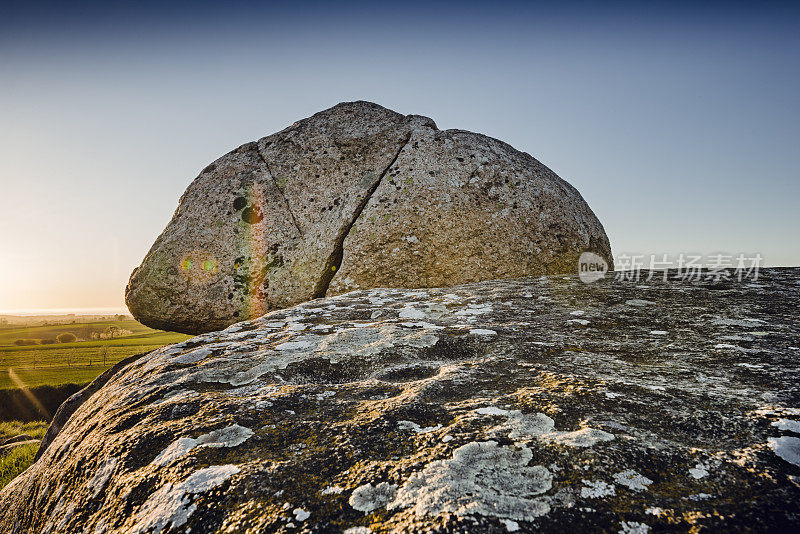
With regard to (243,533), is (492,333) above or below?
above

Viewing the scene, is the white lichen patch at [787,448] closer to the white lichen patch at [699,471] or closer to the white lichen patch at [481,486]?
the white lichen patch at [699,471]

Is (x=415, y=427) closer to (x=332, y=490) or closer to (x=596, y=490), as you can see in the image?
(x=332, y=490)

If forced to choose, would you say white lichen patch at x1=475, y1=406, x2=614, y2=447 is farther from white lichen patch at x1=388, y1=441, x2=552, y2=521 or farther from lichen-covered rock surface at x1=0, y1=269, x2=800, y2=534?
white lichen patch at x1=388, y1=441, x2=552, y2=521

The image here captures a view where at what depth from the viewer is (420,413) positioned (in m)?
2.17

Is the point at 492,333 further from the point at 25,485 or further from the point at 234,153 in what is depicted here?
the point at 234,153

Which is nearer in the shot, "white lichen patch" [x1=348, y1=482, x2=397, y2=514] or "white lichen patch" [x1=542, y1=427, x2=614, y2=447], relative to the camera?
"white lichen patch" [x1=348, y1=482, x2=397, y2=514]

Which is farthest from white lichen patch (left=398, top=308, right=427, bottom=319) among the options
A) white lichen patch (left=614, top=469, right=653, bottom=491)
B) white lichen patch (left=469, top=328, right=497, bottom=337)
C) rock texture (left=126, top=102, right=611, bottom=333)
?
rock texture (left=126, top=102, right=611, bottom=333)

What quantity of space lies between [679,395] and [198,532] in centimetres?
236

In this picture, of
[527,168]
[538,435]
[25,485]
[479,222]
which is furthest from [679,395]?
[527,168]

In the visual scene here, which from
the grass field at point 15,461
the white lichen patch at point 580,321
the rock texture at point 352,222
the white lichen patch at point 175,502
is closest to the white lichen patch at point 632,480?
the white lichen patch at point 175,502

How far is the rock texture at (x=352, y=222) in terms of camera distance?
8312 mm

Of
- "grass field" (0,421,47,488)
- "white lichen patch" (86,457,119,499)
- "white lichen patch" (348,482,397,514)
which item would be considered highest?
"white lichen patch" (348,482,397,514)

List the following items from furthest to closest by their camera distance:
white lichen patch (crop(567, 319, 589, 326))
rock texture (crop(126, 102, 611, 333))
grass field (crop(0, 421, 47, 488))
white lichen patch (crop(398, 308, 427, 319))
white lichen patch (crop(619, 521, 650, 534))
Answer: grass field (crop(0, 421, 47, 488)) → rock texture (crop(126, 102, 611, 333)) → white lichen patch (crop(398, 308, 427, 319)) → white lichen patch (crop(567, 319, 589, 326)) → white lichen patch (crop(619, 521, 650, 534))

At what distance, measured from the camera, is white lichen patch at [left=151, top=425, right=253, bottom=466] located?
1.98 metres
